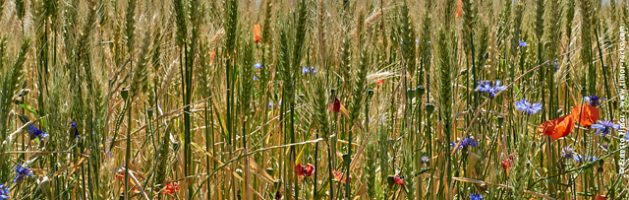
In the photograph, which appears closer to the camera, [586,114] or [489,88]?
[489,88]

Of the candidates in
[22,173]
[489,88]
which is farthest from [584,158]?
[22,173]

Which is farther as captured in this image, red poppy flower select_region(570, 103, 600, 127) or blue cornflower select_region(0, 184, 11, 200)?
red poppy flower select_region(570, 103, 600, 127)

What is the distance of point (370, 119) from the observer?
5.54ft

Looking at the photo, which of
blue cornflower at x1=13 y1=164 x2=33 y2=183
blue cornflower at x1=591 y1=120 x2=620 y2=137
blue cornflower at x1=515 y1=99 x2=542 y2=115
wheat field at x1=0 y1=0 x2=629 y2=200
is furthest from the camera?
blue cornflower at x1=591 y1=120 x2=620 y2=137

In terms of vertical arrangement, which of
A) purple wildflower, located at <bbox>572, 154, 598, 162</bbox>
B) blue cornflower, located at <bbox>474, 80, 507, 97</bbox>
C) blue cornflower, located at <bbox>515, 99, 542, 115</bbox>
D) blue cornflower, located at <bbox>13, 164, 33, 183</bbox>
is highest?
blue cornflower, located at <bbox>474, 80, 507, 97</bbox>

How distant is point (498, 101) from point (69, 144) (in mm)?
1586

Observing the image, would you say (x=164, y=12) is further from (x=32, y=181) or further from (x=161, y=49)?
(x=32, y=181)

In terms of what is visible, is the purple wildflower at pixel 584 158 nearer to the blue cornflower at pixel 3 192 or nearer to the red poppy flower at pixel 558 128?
the red poppy flower at pixel 558 128

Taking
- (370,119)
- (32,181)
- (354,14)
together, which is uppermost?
(354,14)

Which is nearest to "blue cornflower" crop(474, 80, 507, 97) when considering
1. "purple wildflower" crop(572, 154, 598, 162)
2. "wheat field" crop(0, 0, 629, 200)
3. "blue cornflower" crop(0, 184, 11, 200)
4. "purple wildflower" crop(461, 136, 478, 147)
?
"wheat field" crop(0, 0, 629, 200)

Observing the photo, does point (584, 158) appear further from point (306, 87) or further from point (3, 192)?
point (3, 192)

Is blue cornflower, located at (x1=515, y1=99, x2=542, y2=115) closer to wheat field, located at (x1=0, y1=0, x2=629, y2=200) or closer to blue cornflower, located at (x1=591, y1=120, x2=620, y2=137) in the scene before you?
wheat field, located at (x1=0, y1=0, x2=629, y2=200)

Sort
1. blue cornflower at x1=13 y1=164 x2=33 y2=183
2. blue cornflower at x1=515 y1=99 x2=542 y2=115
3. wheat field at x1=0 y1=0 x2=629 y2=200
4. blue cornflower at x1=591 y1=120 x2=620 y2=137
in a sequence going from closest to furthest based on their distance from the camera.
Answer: wheat field at x1=0 y1=0 x2=629 y2=200, blue cornflower at x1=515 y1=99 x2=542 y2=115, blue cornflower at x1=13 y1=164 x2=33 y2=183, blue cornflower at x1=591 y1=120 x2=620 y2=137

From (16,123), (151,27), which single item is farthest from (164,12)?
(16,123)
